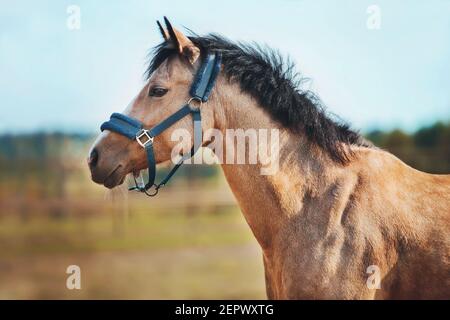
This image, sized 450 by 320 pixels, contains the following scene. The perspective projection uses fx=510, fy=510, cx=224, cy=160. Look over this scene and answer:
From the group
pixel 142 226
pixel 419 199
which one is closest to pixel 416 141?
pixel 142 226

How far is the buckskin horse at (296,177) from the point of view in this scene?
301 cm

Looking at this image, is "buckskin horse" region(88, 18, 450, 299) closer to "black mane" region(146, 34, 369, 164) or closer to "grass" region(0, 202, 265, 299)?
"black mane" region(146, 34, 369, 164)

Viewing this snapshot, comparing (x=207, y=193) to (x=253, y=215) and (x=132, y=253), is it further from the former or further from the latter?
(x=253, y=215)

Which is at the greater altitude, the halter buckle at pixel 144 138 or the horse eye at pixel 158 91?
the horse eye at pixel 158 91

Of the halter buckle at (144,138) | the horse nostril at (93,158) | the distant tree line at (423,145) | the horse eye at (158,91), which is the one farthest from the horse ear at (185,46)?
the distant tree line at (423,145)

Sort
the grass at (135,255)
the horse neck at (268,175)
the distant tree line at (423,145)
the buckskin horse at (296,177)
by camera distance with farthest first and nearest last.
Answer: the distant tree line at (423,145) < the grass at (135,255) < the horse neck at (268,175) < the buckskin horse at (296,177)

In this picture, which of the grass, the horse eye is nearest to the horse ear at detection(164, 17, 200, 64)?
the horse eye

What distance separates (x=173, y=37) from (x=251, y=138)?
820 millimetres

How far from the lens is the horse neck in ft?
10.4

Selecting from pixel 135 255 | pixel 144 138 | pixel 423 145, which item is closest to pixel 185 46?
pixel 144 138

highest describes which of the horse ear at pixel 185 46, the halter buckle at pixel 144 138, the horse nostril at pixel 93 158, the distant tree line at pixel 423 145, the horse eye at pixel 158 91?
the horse ear at pixel 185 46

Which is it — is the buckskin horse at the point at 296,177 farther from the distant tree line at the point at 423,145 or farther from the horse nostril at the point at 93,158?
the distant tree line at the point at 423,145

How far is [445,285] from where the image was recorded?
302cm

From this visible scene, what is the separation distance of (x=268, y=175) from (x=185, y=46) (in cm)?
100
